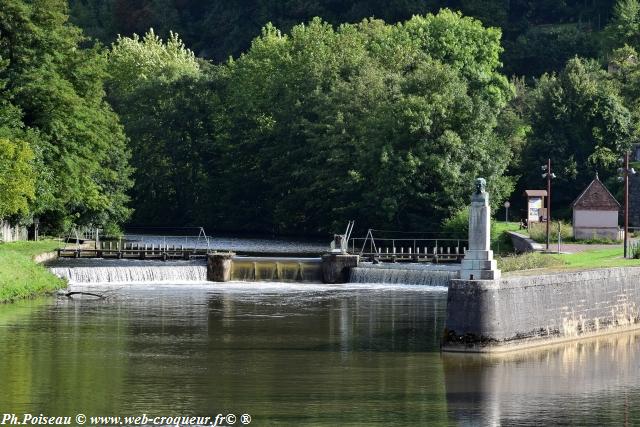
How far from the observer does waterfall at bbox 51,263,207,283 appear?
7331 centimetres

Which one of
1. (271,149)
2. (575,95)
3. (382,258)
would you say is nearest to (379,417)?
(382,258)

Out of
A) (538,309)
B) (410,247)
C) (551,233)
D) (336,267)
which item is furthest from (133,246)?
(538,309)

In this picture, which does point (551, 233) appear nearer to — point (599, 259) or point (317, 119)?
point (599, 259)

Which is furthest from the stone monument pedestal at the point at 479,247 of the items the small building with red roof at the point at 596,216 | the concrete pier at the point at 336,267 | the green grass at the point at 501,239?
the green grass at the point at 501,239

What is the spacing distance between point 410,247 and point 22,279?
3248cm

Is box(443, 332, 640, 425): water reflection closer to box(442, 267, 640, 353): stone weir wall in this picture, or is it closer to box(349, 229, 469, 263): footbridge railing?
box(442, 267, 640, 353): stone weir wall

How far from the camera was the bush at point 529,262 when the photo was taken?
63.8 metres

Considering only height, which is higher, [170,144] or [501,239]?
[170,144]

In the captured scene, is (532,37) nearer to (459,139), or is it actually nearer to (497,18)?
(497,18)

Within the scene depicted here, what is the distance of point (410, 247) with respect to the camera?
309 feet

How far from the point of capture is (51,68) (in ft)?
284

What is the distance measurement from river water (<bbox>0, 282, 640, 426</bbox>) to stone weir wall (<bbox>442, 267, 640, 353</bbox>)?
754 millimetres

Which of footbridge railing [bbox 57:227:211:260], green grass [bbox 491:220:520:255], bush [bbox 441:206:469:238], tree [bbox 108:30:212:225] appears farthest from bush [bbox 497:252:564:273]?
tree [bbox 108:30:212:225]

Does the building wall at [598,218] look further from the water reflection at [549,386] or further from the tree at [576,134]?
the water reflection at [549,386]
